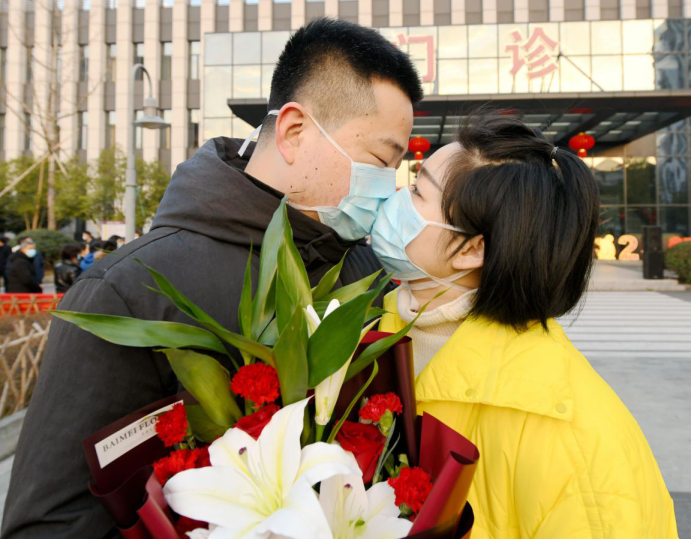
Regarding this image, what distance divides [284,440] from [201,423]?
0.23m

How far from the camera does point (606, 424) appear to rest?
109 centimetres

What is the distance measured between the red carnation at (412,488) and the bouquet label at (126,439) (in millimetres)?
377

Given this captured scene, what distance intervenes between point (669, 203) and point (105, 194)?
78.2 ft

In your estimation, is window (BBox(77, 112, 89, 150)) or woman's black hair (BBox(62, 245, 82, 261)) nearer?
woman's black hair (BBox(62, 245, 82, 261))

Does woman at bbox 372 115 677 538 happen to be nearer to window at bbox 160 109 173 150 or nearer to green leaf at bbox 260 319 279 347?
green leaf at bbox 260 319 279 347

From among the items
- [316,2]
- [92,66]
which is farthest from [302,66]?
[92,66]

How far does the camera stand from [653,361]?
24.7 feet

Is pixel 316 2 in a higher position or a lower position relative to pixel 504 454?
higher

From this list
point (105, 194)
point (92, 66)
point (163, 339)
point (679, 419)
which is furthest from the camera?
point (92, 66)

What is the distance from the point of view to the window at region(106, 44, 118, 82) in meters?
30.6

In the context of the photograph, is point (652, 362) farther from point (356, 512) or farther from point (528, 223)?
point (356, 512)

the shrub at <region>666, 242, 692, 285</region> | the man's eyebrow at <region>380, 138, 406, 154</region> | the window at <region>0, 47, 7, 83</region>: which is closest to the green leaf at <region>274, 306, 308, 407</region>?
the man's eyebrow at <region>380, 138, 406, 154</region>

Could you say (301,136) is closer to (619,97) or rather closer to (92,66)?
(619,97)

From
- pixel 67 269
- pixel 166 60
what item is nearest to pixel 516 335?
pixel 67 269
